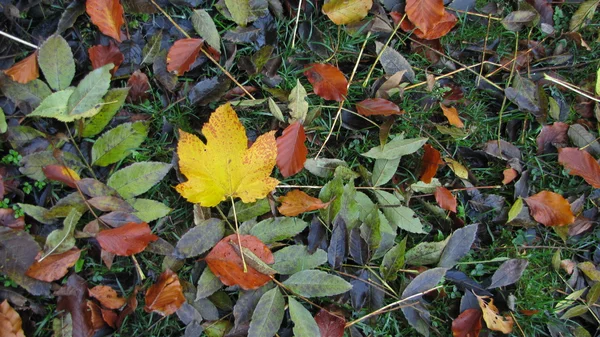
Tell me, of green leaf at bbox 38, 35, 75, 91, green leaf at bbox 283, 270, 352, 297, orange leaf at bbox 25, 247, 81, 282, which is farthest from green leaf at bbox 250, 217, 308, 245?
green leaf at bbox 38, 35, 75, 91

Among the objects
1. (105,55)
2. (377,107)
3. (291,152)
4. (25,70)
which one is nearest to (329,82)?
(377,107)

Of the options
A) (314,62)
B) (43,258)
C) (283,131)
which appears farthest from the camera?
(314,62)

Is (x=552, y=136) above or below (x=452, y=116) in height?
below

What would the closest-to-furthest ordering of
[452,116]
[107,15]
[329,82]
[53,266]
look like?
[53,266]
[107,15]
[329,82]
[452,116]

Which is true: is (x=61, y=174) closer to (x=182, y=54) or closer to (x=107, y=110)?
(x=107, y=110)

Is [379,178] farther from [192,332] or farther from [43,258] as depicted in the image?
[43,258]

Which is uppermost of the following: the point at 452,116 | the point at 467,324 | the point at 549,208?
the point at 452,116

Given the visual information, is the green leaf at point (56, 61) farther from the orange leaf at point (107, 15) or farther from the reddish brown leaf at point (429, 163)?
the reddish brown leaf at point (429, 163)

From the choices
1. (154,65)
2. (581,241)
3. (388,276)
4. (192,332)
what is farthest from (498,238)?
(154,65)
